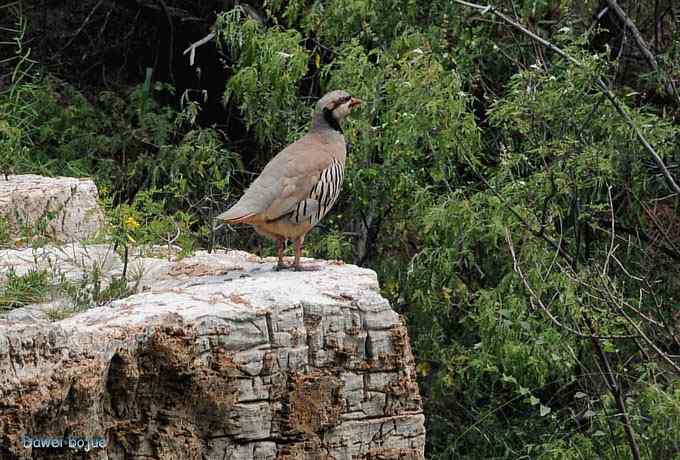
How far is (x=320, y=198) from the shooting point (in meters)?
6.57

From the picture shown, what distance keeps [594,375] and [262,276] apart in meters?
3.67

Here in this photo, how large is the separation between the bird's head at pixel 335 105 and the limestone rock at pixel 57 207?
4.98 ft

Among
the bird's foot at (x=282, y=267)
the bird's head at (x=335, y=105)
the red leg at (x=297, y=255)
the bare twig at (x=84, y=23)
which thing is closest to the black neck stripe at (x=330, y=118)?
the bird's head at (x=335, y=105)

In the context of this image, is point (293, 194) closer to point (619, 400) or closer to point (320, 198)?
point (320, 198)

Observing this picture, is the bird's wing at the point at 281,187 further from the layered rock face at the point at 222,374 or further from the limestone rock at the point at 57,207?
the limestone rock at the point at 57,207

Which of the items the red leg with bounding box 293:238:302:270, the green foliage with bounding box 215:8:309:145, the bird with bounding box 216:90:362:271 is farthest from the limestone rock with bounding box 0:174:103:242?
the green foliage with bounding box 215:8:309:145

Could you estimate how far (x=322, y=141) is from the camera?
6965 mm

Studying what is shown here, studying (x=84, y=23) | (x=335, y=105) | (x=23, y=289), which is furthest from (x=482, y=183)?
(x=84, y=23)

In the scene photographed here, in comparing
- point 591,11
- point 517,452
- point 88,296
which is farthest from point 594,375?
point 88,296

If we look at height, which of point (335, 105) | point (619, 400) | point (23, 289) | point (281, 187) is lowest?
point (619, 400)

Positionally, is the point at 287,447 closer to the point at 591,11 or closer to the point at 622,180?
the point at 622,180

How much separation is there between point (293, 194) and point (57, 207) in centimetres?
187

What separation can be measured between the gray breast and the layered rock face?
15.4 inches

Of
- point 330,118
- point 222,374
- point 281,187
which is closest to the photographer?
point 222,374
